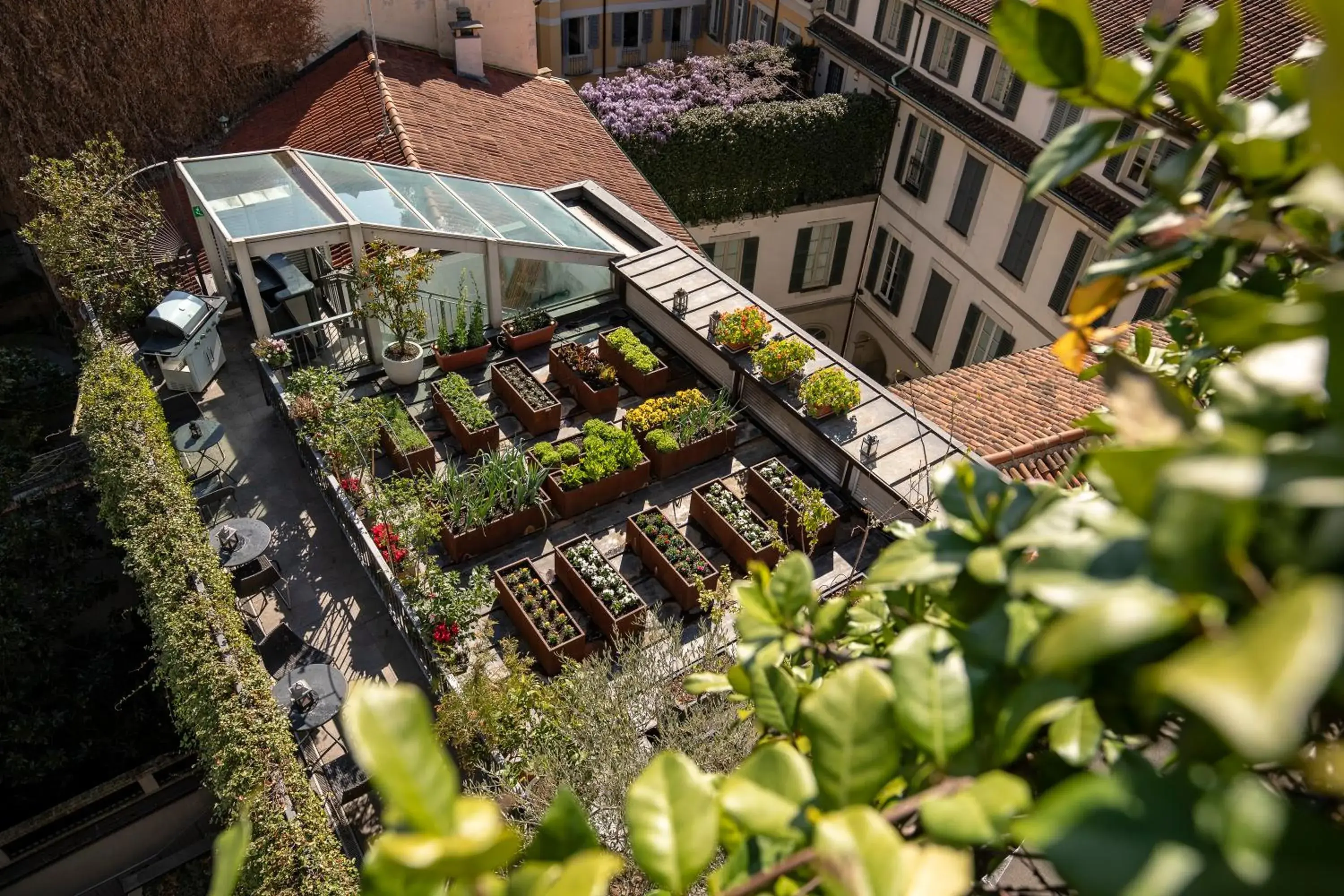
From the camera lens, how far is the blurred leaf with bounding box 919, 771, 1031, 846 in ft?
5.29

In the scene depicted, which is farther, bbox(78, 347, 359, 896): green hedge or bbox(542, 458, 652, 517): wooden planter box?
bbox(542, 458, 652, 517): wooden planter box

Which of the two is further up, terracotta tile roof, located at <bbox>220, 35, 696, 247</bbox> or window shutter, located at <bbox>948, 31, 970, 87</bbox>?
window shutter, located at <bbox>948, 31, 970, 87</bbox>

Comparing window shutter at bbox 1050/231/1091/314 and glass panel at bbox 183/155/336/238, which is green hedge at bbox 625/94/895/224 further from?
glass panel at bbox 183/155/336/238

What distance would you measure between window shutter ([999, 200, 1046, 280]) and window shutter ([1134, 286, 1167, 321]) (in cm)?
281

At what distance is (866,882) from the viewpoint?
1421mm

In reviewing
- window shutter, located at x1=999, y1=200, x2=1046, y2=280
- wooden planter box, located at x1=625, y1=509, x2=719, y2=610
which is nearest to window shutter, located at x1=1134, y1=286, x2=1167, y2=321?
window shutter, located at x1=999, y1=200, x2=1046, y2=280

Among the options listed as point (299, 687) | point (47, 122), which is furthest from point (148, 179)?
point (299, 687)

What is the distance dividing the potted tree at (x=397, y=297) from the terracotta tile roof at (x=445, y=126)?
4.62m

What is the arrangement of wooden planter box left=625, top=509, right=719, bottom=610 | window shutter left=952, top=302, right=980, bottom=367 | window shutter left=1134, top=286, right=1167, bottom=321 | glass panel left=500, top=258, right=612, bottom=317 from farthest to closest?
1. window shutter left=952, top=302, right=980, bottom=367
2. window shutter left=1134, top=286, right=1167, bottom=321
3. glass panel left=500, top=258, right=612, bottom=317
4. wooden planter box left=625, top=509, right=719, bottom=610

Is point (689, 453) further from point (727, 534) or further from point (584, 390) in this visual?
point (584, 390)

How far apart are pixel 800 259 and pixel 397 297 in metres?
16.8

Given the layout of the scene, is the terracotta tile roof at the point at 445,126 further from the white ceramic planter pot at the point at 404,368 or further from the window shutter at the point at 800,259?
the window shutter at the point at 800,259

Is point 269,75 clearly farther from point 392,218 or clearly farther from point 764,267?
point 764,267

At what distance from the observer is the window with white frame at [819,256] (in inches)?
1041
